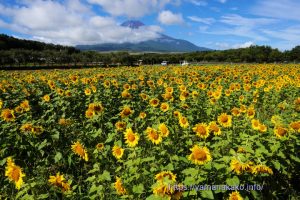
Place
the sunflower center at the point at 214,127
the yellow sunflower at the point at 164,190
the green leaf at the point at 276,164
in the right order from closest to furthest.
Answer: the yellow sunflower at the point at 164,190 → the green leaf at the point at 276,164 → the sunflower center at the point at 214,127

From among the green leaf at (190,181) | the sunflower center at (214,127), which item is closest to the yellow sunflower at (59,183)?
the green leaf at (190,181)

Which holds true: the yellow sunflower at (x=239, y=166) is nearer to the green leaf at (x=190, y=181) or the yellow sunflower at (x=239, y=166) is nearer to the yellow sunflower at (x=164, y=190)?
the green leaf at (x=190, y=181)

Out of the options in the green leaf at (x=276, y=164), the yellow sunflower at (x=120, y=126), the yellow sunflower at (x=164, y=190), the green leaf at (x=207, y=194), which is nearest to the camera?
the yellow sunflower at (x=164, y=190)

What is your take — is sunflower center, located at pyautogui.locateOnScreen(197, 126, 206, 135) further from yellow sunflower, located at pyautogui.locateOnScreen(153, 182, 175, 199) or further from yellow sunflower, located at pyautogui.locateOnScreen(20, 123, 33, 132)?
yellow sunflower, located at pyautogui.locateOnScreen(20, 123, 33, 132)

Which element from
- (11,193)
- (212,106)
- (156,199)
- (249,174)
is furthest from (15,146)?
(212,106)

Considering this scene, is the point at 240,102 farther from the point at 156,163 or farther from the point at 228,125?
the point at 156,163

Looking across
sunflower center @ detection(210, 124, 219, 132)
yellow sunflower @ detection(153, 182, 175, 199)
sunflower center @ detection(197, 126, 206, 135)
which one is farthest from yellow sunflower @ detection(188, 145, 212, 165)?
sunflower center @ detection(210, 124, 219, 132)

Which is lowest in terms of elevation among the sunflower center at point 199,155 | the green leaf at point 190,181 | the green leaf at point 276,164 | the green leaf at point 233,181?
the green leaf at point 276,164

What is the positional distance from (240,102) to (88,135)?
4988 mm

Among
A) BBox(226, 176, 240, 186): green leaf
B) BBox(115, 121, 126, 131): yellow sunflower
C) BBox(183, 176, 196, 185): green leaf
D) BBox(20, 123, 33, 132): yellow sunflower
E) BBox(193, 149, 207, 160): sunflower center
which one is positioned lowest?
BBox(226, 176, 240, 186): green leaf

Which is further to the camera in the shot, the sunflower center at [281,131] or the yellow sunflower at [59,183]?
the sunflower center at [281,131]

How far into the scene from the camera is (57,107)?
32.3ft

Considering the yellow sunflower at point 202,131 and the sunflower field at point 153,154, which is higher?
the yellow sunflower at point 202,131

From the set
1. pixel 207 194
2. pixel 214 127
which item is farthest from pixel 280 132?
pixel 207 194
